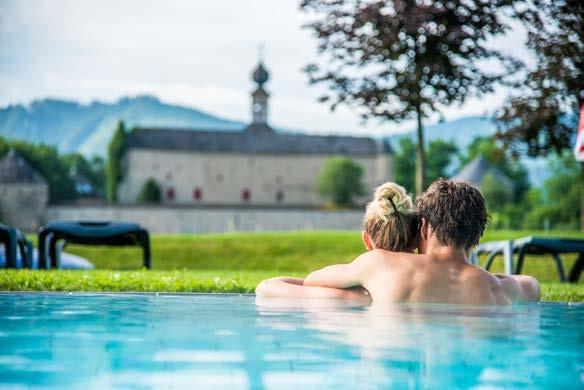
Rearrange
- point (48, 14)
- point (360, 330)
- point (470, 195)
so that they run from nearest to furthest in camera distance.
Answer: point (360, 330) < point (470, 195) < point (48, 14)

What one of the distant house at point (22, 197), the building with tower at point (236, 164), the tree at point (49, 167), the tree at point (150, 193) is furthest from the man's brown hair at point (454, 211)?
the building with tower at point (236, 164)

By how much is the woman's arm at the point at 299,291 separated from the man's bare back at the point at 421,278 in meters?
0.11

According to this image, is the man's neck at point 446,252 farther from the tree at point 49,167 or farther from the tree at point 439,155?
the tree at point 439,155

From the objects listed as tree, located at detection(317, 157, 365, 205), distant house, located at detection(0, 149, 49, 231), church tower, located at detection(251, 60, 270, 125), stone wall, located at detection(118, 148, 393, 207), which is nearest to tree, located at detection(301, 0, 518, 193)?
distant house, located at detection(0, 149, 49, 231)

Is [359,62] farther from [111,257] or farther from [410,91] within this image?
[111,257]

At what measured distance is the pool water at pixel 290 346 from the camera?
9.90 feet

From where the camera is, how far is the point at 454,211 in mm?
4695

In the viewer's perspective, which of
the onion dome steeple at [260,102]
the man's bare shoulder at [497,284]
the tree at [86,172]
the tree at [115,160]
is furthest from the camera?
the tree at [86,172]

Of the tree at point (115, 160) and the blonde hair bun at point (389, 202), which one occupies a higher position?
the tree at point (115, 160)

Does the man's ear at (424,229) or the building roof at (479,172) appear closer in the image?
the man's ear at (424,229)

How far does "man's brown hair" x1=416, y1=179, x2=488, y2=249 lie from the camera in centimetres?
470

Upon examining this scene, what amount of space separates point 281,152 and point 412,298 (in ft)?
273

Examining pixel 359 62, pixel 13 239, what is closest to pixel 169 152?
pixel 359 62

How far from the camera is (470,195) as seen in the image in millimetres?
4711
